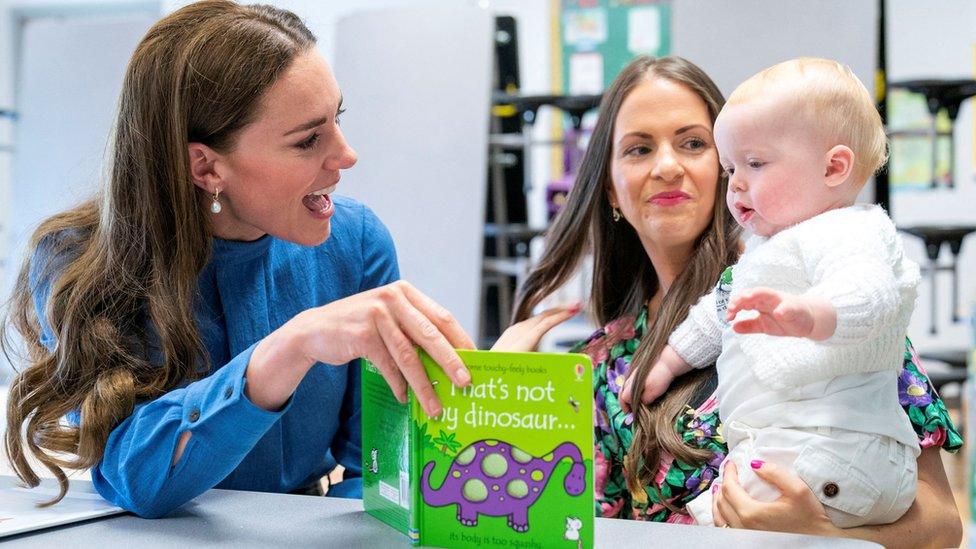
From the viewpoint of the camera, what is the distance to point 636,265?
1957mm

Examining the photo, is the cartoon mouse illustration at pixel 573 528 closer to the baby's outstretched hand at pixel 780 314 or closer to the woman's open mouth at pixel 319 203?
the baby's outstretched hand at pixel 780 314

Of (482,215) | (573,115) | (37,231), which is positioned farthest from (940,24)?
(37,231)

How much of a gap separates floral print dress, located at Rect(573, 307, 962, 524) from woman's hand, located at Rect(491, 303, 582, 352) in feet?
0.30

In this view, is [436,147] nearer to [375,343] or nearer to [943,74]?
[375,343]

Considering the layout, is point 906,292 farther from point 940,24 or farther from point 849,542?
point 940,24

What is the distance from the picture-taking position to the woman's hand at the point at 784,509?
1186 mm

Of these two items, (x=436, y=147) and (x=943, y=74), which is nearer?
(x=436, y=147)

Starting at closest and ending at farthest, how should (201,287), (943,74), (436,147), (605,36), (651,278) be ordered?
(201,287)
(651,278)
(436,147)
(943,74)
(605,36)

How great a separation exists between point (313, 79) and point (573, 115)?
12.6ft

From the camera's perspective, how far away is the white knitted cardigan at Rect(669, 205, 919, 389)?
1.11 meters

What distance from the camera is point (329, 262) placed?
5.62 ft

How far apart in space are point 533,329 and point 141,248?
789mm

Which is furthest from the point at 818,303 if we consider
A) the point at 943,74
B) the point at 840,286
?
the point at 943,74

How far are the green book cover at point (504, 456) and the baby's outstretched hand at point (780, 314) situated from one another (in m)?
0.17
